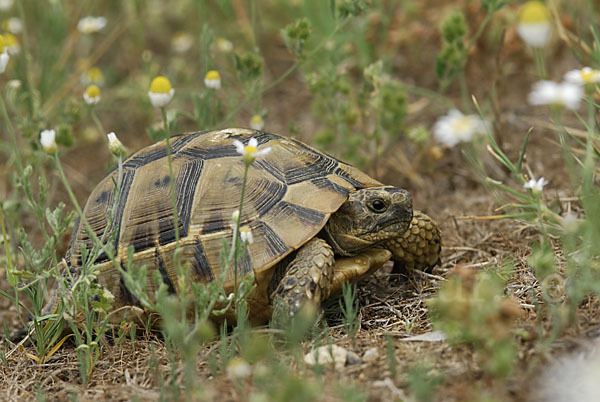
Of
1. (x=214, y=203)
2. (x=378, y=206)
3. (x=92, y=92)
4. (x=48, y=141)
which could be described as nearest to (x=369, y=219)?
(x=378, y=206)

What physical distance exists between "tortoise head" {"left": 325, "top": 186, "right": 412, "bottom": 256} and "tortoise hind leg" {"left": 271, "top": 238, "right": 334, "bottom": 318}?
19 centimetres

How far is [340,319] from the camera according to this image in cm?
283

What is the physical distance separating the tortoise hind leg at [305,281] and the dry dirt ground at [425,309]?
170 millimetres

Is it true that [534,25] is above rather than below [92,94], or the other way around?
above

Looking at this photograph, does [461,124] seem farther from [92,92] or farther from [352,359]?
[92,92]

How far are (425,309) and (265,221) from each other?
795 mm

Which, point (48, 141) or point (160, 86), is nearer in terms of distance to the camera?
point (160, 86)

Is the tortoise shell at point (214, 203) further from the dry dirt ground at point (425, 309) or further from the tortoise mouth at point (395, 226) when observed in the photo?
the dry dirt ground at point (425, 309)

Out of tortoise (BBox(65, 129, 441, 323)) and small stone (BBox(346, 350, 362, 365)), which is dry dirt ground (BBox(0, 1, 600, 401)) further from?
tortoise (BBox(65, 129, 441, 323))

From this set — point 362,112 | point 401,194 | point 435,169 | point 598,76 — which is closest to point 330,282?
point 401,194

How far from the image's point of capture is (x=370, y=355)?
2262 millimetres

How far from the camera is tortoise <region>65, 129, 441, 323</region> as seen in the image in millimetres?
2756

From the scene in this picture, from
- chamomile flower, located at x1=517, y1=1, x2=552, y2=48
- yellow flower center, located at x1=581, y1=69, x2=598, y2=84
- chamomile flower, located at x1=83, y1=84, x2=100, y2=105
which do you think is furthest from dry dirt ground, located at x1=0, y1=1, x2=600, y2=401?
chamomile flower, located at x1=83, y1=84, x2=100, y2=105

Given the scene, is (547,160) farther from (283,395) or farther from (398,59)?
(283,395)
